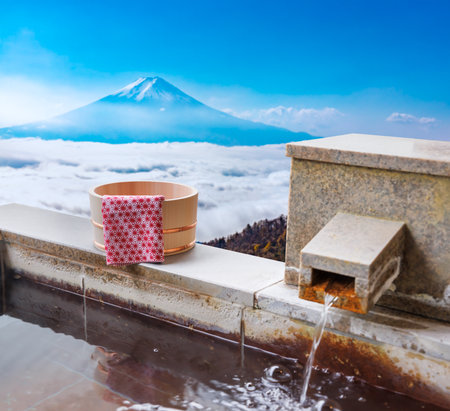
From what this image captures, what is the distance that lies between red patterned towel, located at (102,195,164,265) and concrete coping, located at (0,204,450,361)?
0.10 meters

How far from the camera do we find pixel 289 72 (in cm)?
663

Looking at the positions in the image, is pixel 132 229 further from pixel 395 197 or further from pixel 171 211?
pixel 395 197

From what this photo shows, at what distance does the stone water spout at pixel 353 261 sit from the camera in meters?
2.26

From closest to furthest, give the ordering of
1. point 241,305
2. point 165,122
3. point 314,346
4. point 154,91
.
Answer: point 314,346 < point 241,305 < point 154,91 < point 165,122

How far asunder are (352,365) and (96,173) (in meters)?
5.11

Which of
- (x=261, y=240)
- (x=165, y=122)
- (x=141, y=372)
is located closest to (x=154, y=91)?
(x=165, y=122)

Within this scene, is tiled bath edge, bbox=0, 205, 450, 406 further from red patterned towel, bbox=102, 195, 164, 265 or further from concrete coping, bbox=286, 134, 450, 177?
concrete coping, bbox=286, 134, 450, 177

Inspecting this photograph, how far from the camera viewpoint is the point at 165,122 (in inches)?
285

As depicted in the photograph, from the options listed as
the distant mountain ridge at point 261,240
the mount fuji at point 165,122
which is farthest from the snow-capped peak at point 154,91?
the distant mountain ridge at point 261,240

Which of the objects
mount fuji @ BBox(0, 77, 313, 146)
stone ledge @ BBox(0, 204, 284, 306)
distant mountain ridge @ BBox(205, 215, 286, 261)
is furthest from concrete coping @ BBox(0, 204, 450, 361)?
mount fuji @ BBox(0, 77, 313, 146)

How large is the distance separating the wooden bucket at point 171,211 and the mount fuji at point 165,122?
3.54 metres

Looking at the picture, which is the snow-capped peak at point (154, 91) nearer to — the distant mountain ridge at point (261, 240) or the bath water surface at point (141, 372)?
the distant mountain ridge at point (261, 240)

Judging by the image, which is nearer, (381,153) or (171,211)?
(381,153)

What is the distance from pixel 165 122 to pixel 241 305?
4.71 metres
